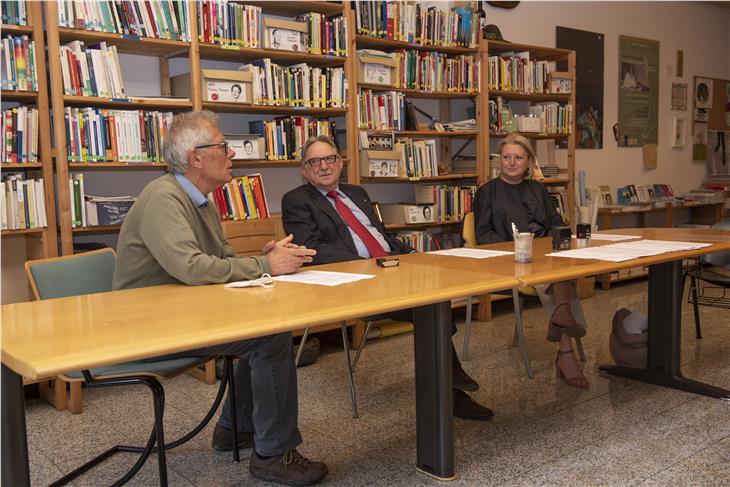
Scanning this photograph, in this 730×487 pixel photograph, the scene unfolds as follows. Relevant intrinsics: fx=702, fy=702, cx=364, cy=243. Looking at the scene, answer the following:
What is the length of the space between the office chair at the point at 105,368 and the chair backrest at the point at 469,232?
1668 mm

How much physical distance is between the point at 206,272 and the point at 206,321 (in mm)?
551

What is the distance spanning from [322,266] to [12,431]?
46.2 inches

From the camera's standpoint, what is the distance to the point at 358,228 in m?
3.22

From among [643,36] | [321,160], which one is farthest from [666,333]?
[643,36]

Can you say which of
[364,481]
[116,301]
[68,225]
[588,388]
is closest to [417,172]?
[588,388]

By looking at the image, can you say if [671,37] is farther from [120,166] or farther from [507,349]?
[120,166]

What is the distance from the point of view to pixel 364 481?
2.26 metres

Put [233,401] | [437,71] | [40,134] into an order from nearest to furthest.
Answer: [233,401]
[40,134]
[437,71]

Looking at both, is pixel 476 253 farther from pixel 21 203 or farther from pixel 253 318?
pixel 21 203

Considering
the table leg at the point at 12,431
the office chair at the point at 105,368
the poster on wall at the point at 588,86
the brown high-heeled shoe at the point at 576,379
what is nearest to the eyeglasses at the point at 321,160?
the office chair at the point at 105,368

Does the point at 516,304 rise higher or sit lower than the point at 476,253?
lower

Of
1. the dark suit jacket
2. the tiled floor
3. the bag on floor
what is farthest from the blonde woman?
the dark suit jacket

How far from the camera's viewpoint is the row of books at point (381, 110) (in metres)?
4.26

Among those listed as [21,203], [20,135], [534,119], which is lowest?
[21,203]
